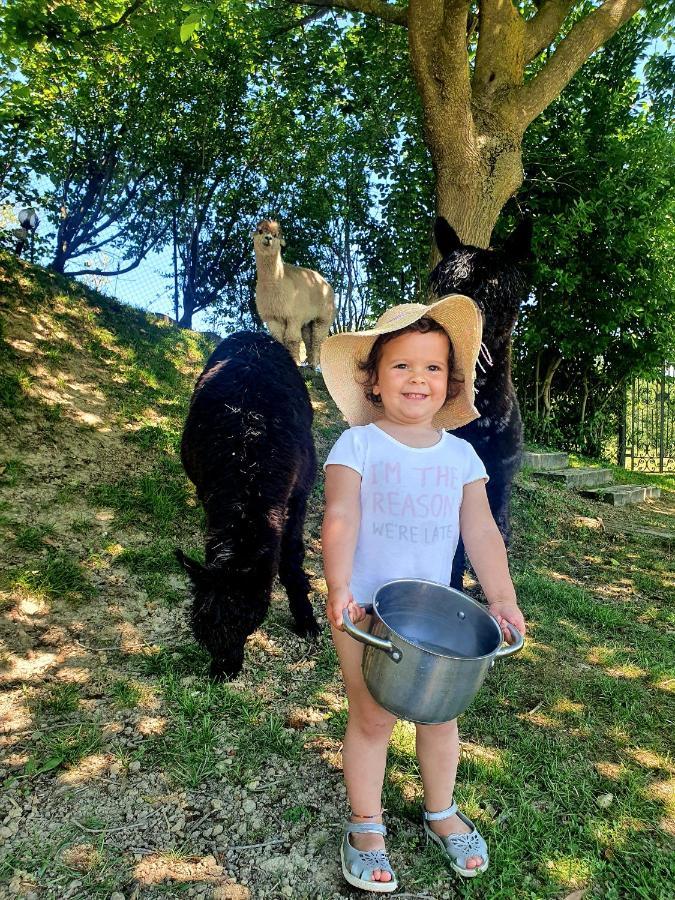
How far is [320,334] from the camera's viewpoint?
358 inches

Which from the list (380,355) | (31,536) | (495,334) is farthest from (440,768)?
(31,536)

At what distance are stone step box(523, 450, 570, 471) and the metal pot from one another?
7236mm

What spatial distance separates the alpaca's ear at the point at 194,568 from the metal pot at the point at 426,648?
104 cm

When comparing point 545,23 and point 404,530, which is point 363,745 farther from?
point 545,23

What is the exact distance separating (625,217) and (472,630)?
9.61 meters

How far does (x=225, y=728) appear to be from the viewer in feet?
9.01

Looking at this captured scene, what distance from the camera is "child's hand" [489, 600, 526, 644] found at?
191 cm

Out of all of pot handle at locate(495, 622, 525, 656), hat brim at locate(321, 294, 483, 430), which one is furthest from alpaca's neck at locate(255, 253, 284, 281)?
pot handle at locate(495, 622, 525, 656)

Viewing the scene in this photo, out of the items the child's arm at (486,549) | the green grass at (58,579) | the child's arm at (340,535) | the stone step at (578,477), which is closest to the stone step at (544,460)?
the stone step at (578,477)

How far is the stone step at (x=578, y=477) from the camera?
28.1ft

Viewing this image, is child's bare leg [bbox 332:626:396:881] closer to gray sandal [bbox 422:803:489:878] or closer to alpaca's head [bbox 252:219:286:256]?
gray sandal [bbox 422:803:489:878]

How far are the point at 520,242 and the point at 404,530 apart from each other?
2413 mm

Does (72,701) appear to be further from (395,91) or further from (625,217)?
(625,217)

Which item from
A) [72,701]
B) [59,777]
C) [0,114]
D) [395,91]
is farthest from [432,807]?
[395,91]
